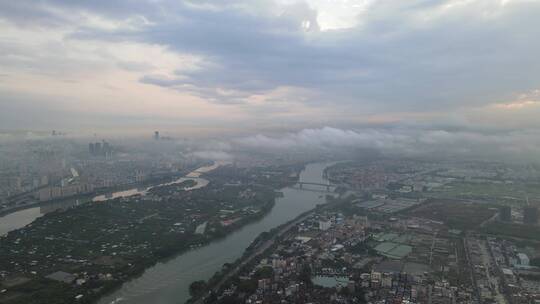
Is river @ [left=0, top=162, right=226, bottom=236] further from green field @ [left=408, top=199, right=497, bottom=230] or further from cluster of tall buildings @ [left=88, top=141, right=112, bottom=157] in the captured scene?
cluster of tall buildings @ [left=88, top=141, right=112, bottom=157]

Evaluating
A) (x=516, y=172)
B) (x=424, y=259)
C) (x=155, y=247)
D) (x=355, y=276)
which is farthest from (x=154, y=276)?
(x=516, y=172)

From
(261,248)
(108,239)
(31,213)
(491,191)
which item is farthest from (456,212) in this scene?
(31,213)

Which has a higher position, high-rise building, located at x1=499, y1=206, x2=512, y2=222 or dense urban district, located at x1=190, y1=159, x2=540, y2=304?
high-rise building, located at x1=499, y1=206, x2=512, y2=222

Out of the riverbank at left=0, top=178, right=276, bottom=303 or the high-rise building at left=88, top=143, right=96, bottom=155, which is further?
the high-rise building at left=88, top=143, right=96, bottom=155

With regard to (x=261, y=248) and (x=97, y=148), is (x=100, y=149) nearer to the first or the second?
(x=97, y=148)

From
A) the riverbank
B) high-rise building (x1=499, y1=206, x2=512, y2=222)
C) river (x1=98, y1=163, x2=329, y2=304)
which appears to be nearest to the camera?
river (x1=98, y1=163, x2=329, y2=304)

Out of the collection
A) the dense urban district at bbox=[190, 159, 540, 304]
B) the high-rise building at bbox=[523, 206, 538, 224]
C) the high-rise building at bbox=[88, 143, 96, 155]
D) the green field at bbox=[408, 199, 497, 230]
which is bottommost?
the dense urban district at bbox=[190, 159, 540, 304]

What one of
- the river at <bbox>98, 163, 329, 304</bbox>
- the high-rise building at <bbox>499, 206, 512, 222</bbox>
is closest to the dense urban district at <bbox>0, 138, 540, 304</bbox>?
the high-rise building at <bbox>499, 206, 512, 222</bbox>

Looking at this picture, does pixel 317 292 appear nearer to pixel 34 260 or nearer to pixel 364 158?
pixel 34 260
